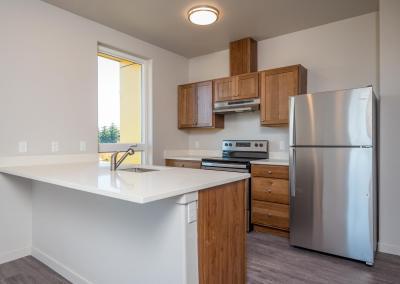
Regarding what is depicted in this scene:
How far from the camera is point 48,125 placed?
286 centimetres

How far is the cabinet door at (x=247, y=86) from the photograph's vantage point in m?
3.66

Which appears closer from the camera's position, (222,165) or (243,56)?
(222,165)

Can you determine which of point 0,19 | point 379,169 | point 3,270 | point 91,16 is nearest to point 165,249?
point 3,270

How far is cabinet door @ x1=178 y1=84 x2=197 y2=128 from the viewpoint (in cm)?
436

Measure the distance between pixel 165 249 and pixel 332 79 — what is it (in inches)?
120

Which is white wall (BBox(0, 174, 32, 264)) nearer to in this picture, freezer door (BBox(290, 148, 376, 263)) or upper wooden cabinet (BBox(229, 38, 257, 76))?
freezer door (BBox(290, 148, 376, 263))

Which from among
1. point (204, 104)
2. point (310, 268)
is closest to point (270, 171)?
point (310, 268)

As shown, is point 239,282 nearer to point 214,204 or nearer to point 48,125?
point 214,204

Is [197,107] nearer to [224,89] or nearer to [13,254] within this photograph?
[224,89]

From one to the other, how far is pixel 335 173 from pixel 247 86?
1.73m

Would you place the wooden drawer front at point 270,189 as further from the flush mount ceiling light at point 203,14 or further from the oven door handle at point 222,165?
the flush mount ceiling light at point 203,14

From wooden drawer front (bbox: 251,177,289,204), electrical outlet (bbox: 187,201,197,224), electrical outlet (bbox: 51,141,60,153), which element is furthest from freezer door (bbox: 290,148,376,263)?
electrical outlet (bbox: 51,141,60,153)

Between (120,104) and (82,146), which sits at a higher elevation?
(120,104)

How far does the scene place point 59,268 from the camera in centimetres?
235
